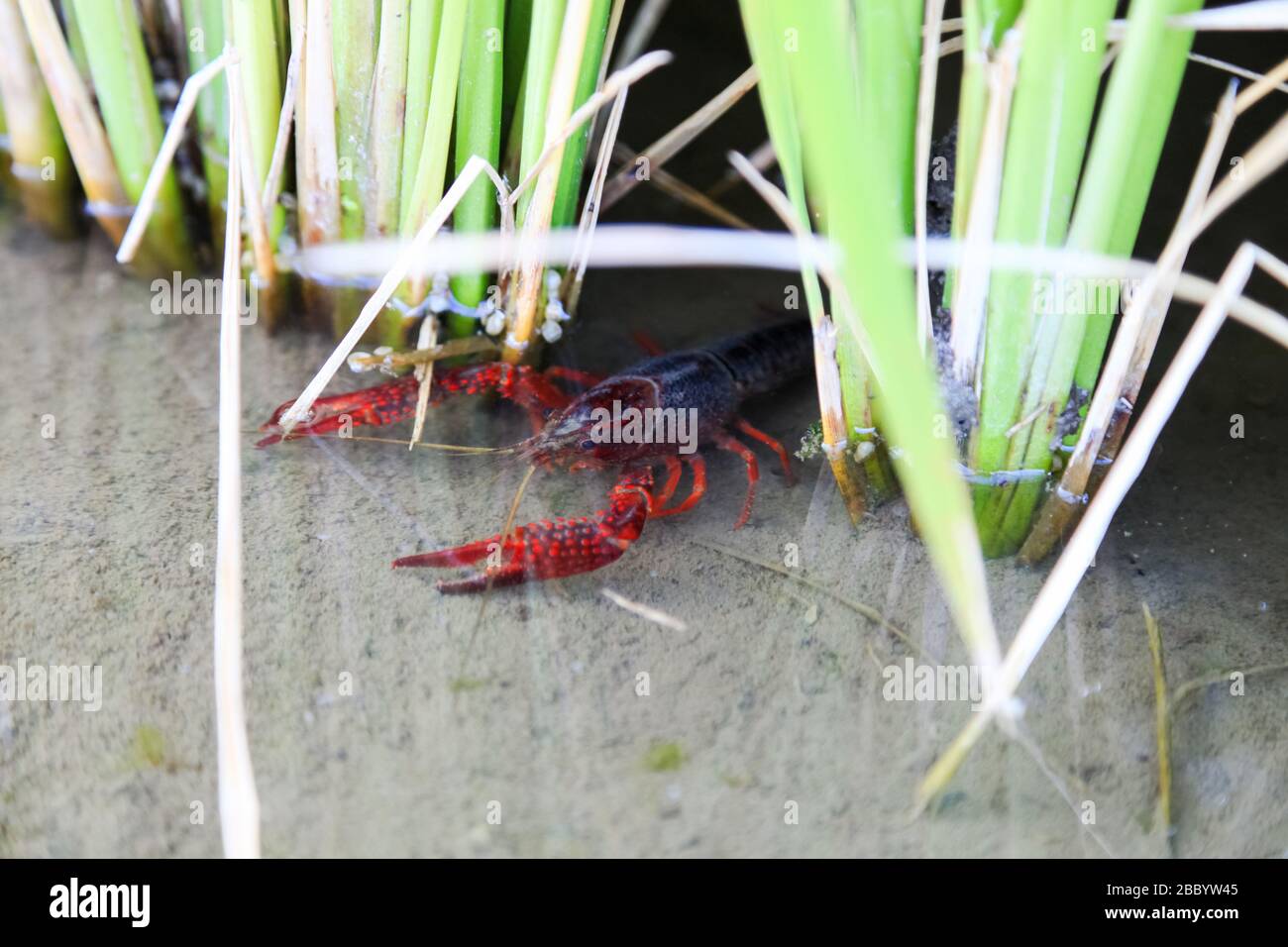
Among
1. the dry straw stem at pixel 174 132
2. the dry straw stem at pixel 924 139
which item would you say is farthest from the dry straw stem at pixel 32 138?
the dry straw stem at pixel 924 139

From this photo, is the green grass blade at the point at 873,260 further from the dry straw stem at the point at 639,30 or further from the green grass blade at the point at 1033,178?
the dry straw stem at the point at 639,30

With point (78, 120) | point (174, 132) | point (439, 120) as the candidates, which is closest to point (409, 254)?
point (439, 120)

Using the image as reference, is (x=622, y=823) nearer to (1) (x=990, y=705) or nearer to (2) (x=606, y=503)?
(1) (x=990, y=705)

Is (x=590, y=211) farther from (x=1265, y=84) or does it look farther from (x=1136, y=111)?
(x=1265, y=84)
